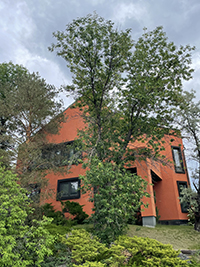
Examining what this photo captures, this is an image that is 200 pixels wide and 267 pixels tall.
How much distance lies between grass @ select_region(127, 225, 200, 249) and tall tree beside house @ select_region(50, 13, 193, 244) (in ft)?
10.7

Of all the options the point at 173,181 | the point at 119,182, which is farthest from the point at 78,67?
the point at 173,181

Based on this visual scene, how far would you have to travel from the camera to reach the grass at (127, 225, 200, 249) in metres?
9.89

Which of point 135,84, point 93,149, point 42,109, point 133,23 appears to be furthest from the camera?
point 42,109

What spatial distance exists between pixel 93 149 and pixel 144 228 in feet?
18.2

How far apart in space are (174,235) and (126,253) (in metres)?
6.34

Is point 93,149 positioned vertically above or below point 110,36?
below

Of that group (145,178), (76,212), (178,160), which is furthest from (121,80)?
(178,160)

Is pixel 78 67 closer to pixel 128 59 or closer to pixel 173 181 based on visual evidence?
pixel 128 59

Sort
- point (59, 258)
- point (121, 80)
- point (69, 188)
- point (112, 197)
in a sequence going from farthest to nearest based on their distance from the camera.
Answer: point (69, 188), point (121, 80), point (112, 197), point (59, 258)

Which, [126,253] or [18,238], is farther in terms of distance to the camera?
[126,253]

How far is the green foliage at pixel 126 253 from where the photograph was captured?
5.25 metres

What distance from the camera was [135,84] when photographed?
10477mm

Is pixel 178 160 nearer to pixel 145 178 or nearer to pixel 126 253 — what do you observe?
pixel 145 178

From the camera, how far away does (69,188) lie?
47.4ft
